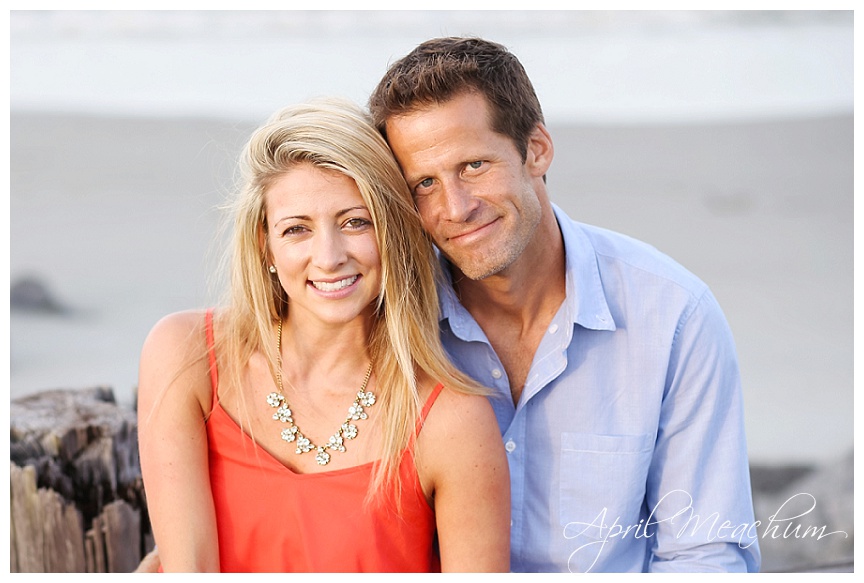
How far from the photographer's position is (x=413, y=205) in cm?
225

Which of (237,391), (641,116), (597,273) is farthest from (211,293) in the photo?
(641,116)

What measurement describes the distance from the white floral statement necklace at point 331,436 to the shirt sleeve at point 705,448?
30.7 inches

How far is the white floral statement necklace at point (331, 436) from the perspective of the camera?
2219mm

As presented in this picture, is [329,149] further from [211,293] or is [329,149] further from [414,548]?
[414,548]

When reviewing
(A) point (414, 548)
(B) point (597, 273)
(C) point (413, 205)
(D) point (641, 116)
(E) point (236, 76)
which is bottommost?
(A) point (414, 548)

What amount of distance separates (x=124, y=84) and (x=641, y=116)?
4.44 metres

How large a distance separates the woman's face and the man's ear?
54 cm

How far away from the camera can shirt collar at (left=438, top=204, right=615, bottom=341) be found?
7.79 feet

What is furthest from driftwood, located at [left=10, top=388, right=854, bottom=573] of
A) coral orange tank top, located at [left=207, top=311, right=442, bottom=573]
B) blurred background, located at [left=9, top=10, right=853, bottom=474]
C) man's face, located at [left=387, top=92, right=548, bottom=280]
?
blurred background, located at [left=9, top=10, right=853, bottom=474]

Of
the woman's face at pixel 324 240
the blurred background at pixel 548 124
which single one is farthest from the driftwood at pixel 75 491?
the blurred background at pixel 548 124

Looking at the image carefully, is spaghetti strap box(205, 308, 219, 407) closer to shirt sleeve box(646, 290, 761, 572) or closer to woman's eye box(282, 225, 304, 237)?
woman's eye box(282, 225, 304, 237)

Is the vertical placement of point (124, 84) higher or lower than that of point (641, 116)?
higher

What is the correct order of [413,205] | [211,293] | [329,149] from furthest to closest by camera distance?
[211,293] → [413,205] → [329,149]

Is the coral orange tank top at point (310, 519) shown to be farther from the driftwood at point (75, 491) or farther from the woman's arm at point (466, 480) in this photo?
the driftwood at point (75, 491)
